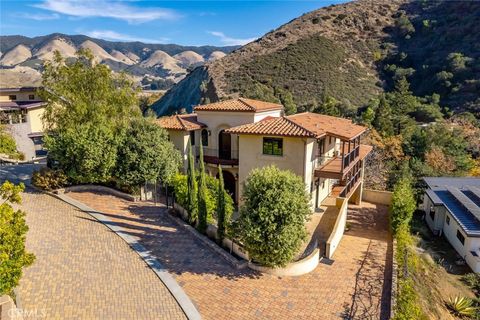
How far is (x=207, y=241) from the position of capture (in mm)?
17328

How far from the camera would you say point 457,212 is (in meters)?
24.3

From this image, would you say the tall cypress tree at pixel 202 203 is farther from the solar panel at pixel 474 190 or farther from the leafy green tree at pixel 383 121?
the leafy green tree at pixel 383 121

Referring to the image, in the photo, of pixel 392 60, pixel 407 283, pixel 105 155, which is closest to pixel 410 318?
pixel 407 283

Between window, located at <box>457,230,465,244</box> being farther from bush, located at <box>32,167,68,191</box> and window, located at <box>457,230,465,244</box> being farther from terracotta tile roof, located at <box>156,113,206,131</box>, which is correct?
bush, located at <box>32,167,68,191</box>

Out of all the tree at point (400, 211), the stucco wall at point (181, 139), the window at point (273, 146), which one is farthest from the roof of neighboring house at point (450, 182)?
the stucco wall at point (181, 139)

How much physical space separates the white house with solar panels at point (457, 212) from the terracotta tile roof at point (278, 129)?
41.1 feet

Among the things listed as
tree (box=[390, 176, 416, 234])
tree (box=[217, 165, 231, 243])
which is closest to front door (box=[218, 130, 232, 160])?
tree (box=[217, 165, 231, 243])

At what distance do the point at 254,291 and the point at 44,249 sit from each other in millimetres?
9553

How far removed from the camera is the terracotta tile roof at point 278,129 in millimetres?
19750

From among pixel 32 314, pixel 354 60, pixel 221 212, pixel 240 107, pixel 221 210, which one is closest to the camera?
pixel 32 314

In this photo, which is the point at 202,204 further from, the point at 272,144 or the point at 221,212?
the point at 272,144

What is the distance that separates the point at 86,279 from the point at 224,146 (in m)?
15.4

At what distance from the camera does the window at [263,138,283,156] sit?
20969 mm

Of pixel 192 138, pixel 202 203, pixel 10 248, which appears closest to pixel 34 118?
pixel 192 138
